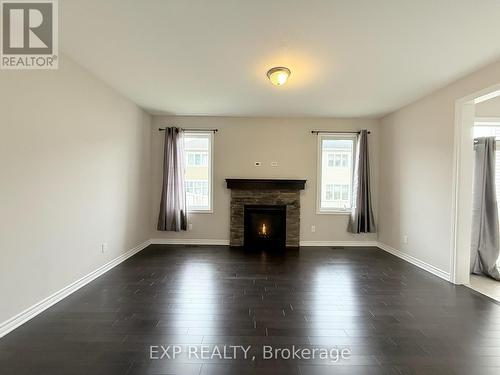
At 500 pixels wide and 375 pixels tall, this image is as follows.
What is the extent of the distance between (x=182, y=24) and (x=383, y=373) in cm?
298

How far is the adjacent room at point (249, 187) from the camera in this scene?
1.88 m

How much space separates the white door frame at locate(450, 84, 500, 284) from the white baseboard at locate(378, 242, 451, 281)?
0.52 ft

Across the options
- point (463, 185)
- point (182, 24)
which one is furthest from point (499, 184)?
point (182, 24)

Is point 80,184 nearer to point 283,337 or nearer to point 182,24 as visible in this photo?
point 182,24

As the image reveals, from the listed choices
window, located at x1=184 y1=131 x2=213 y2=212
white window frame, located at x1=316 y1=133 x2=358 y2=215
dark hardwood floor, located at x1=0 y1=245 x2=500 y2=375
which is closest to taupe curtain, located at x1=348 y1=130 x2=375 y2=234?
white window frame, located at x1=316 y1=133 x2=358 y2=215

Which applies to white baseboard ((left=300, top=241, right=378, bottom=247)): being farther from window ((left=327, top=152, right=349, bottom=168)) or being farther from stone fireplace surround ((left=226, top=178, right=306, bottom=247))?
window ((left=327, top=152, right=349, bottom=168))

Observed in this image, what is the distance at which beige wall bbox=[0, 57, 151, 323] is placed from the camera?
2053 mm

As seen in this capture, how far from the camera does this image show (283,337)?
1973 mm

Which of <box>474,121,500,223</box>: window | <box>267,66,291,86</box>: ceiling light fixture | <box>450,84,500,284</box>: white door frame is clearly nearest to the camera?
<box>267,66,291,86</box>: ceiling light fixture

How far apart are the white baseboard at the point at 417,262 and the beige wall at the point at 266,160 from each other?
0.48 m

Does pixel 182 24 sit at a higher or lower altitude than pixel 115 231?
higher

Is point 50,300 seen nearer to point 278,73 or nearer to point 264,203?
point 278,73

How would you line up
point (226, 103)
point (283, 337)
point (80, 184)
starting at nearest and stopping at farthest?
point (283, 337) < point (80, 184) < point (226, 103)

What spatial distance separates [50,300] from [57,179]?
1.20 meters
